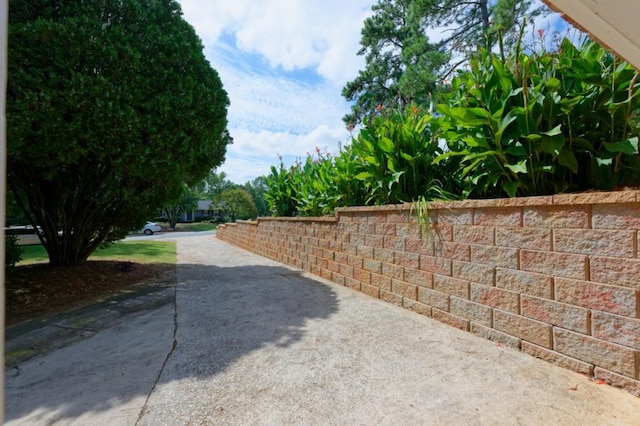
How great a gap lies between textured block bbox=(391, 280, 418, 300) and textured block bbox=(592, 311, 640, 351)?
159 cm

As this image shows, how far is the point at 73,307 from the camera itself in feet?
13.8

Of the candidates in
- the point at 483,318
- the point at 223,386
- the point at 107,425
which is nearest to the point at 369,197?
the point at 483,318

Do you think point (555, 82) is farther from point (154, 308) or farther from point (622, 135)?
point (154, 308)

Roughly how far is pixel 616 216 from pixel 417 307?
1.93 metres

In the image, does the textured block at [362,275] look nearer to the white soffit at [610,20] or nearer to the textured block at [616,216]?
the textured block at [616,216]

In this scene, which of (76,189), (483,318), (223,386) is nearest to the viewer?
(223,386)

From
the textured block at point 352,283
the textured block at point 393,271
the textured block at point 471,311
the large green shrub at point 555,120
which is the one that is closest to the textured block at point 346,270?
the textured block at point 352,283

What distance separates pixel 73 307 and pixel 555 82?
5904 millimetres

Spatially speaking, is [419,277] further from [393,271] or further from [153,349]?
[153,349]

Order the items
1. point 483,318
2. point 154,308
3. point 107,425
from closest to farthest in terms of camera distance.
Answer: point 107,425 < point 483,318 < point 154,308

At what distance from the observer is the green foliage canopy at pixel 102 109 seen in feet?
12.2

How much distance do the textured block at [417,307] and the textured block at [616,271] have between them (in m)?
Result: 1.51

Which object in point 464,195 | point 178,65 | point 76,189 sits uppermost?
point 178,65

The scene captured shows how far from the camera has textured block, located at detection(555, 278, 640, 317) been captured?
1.86 metres
